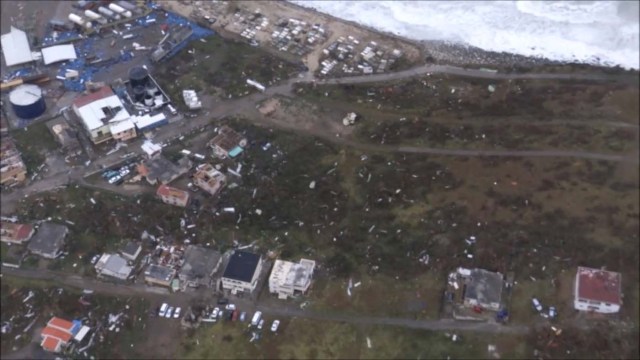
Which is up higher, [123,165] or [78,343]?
[123,165]

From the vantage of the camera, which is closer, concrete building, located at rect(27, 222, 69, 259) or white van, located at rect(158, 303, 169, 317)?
white van, located at rect(158, 303, 169, 317)

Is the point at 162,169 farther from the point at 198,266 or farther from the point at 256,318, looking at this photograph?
the point at 256,318

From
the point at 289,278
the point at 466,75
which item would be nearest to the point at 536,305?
the point at 289,278

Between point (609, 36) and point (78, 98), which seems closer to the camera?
point (78, 98)

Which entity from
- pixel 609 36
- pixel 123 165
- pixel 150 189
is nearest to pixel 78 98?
pixel 123 165

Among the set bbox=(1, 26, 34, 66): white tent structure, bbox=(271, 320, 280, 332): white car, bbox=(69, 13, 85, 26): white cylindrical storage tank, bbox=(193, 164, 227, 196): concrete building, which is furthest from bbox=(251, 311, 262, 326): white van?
Answer: bbox=(69, 13, 85, 26): white cylindrical storage tank

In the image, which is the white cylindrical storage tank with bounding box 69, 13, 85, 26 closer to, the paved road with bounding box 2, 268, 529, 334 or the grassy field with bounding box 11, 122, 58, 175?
the grassy field with bounding box 11, 122, 58, 175

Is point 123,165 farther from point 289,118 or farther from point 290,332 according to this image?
point 290,332
